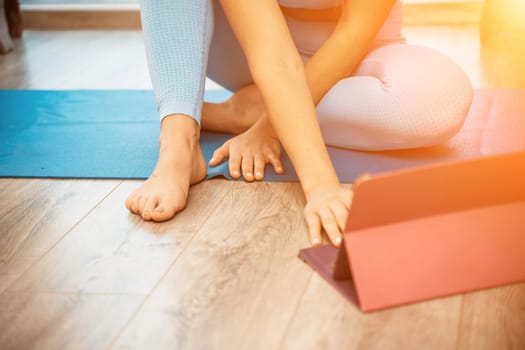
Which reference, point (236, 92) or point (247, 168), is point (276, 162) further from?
point (236, 92)

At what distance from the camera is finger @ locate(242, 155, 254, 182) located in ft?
5.02

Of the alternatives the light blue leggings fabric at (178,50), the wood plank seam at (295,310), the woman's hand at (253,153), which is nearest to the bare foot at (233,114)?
the woman's hand at (253,153)

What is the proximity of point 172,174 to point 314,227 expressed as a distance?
0.33m

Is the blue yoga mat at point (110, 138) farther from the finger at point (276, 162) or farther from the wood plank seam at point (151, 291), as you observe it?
the wood plank seam at point (151, 291)

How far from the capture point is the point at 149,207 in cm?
135

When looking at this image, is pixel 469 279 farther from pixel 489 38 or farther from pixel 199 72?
pixel 489 38

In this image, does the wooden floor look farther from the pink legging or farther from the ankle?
the pink legging

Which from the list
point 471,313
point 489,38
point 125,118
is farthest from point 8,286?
point 489,38

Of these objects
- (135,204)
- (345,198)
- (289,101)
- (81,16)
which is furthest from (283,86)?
(81,16)

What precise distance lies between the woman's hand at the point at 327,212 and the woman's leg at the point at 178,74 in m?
0.27

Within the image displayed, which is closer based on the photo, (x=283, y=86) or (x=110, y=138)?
(x=283, y=86)

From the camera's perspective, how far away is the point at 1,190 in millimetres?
1570

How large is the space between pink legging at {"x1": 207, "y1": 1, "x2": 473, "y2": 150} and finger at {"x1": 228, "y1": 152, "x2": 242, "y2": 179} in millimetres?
219

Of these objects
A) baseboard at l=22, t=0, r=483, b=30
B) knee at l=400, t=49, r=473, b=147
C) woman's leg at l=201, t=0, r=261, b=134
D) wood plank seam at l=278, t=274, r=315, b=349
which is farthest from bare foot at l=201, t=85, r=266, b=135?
baseboard at l=22, t=0, r=483, b=30
